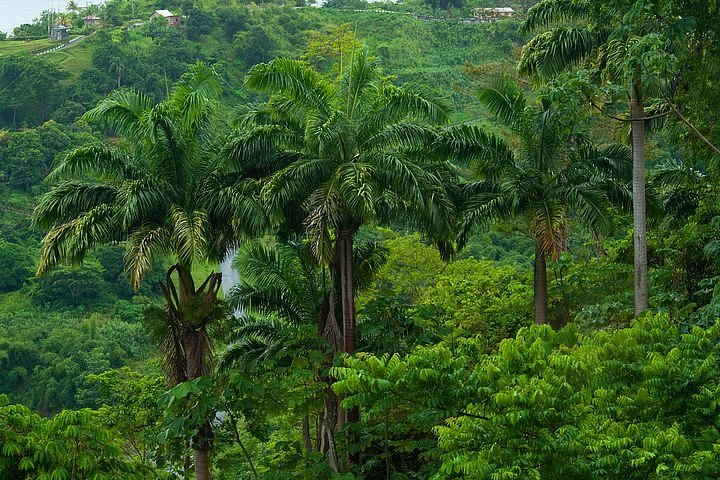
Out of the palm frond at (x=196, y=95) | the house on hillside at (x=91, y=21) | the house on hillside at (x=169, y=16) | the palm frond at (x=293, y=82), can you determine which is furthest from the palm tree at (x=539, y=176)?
the house on hillside at (x=91, y=21)

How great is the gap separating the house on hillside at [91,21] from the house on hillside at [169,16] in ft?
23.5

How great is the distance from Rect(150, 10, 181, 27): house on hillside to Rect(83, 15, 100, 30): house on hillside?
717 centimetres

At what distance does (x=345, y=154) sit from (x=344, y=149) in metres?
0.11

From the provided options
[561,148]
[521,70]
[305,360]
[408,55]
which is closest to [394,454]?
[305,360]

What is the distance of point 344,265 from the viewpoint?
1742 centimetres

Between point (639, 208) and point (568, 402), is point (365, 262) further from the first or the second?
point (568, 402)

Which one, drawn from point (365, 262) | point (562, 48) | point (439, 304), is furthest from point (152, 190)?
point (439, 304)

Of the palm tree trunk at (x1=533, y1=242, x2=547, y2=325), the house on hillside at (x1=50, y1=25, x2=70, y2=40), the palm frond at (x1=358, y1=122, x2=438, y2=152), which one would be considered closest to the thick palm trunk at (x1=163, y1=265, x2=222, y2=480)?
the palm frond at (x1=358, y1=122, x2=438, y2=152)

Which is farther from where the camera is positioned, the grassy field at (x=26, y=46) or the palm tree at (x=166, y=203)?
the grassy field at (x=26, y=46)

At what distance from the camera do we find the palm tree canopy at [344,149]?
16266mm

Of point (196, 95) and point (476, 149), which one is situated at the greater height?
point (196, 95)

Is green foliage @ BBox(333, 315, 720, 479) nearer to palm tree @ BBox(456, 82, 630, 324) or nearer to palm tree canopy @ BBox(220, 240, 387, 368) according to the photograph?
palm tree @ BBox(456, 82, 630, 324)

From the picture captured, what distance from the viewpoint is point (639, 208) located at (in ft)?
57.8

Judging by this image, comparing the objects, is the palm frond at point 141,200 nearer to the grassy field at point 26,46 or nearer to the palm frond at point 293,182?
the palm frond at point 293,182
